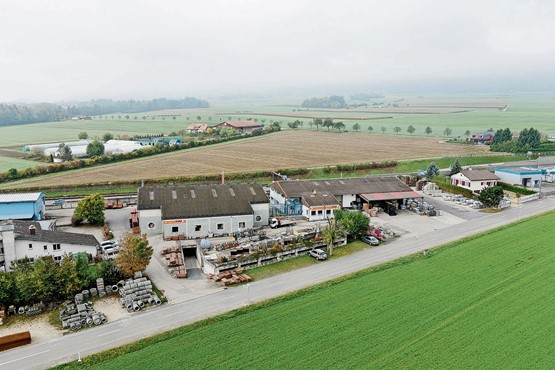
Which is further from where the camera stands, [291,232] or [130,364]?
[291,232]

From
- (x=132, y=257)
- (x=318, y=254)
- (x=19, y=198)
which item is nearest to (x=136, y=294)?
(x=132, y=257)

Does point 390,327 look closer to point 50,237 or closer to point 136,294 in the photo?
point 136,294

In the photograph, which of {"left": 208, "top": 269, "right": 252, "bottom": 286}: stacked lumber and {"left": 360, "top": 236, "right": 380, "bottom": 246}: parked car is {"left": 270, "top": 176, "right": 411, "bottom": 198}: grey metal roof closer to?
{"left": 360, "top": 236, "right": 380, "bottom": 246}: parked car

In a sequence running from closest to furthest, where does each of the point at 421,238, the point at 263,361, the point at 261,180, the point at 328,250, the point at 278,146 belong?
the point at 263,361, the point at 328,250, the point at 421,238, the point at 261,180, the point at 278,146

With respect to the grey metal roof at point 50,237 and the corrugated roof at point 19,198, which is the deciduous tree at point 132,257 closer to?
the grey metal roof at point 50,237

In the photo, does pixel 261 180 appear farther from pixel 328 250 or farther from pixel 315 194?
pixel 328 250

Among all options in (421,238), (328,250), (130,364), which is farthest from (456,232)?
(130,364)
